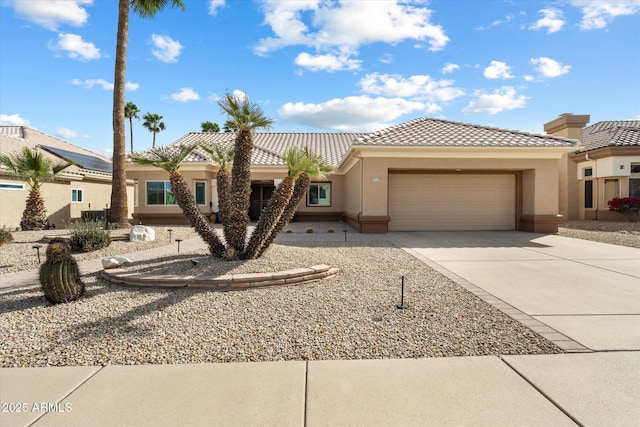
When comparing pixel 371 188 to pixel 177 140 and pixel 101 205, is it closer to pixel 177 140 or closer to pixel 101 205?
pixel 177 140

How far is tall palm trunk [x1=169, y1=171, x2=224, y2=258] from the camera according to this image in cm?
778

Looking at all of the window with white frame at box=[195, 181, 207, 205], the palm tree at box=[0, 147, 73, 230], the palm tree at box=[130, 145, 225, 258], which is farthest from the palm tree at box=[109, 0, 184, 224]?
the palm tree at box=[130, 145, 225, 258]

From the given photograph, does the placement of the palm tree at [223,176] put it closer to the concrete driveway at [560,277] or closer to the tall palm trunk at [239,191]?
the tall palm trunk at [239,191]

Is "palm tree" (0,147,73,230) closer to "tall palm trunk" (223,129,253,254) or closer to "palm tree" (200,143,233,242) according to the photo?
"palm tree" (200,143,233,242)

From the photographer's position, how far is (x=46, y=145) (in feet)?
81.5

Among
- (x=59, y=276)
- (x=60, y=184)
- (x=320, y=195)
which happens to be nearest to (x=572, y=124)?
(x=320, y=195)

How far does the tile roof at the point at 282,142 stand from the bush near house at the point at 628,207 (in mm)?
14919

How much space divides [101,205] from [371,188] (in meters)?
20.0

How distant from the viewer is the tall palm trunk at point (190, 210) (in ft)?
25.5

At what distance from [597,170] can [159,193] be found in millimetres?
24977

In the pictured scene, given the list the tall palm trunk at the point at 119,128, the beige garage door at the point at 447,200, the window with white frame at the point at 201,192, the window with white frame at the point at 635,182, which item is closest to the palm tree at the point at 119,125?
the tall palm trunk at the point at 119,128

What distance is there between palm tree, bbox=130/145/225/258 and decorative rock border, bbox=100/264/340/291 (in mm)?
1535

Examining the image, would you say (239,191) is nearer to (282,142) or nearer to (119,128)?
(119,128)

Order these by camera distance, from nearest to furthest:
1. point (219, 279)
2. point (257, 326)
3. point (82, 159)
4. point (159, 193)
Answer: point (257, 326) → point (219, 279) → point (159, 193) → point (82, 159)
